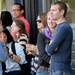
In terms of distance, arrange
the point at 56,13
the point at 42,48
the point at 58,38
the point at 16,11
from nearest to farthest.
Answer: the point at 58,38
the point at 56,13
the point at 42,48
the point at 16,11

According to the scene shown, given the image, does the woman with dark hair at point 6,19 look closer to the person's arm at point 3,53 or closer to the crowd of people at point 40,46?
the crowd of people at point 40,46

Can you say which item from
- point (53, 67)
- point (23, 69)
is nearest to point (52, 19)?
point (53, 67)

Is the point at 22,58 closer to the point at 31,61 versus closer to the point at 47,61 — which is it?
the point at 31,61

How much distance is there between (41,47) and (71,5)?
206cm

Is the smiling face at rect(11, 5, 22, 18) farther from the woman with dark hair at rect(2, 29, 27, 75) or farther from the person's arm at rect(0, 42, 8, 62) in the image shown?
the person's arm at rect(0, 42, 8, 62)

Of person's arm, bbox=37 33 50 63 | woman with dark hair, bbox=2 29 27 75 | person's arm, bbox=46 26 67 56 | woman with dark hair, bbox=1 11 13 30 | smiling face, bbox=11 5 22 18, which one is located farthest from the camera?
smiling face, bbox=11 5 22 18

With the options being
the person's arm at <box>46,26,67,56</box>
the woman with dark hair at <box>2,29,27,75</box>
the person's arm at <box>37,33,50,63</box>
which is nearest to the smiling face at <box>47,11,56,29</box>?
the person's arm at <box>37,33,50,63</box>

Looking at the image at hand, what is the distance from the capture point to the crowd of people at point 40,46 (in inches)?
216

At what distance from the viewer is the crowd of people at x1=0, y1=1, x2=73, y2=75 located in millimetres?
5492

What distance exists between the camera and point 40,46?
5883 millimetres

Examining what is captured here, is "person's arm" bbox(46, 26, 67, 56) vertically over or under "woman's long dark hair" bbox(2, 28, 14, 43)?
over

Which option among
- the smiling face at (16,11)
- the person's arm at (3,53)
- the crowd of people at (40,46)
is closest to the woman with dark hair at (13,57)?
the crowd of people at (40,46)

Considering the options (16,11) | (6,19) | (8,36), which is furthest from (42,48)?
(16,11)

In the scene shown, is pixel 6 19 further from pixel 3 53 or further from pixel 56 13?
pixel 56 13
